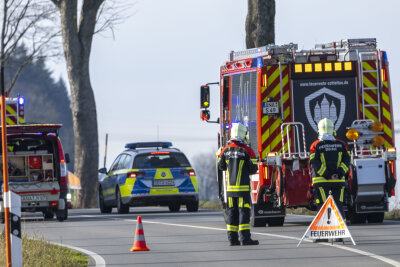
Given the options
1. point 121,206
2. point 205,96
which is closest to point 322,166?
point 205,96

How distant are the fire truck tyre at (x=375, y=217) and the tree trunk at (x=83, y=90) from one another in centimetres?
1843

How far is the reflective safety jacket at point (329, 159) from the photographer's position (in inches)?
635

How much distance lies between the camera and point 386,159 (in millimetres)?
19406

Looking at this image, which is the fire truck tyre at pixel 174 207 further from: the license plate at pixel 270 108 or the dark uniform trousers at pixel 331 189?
the dark uniform trousers at pixel 331 189

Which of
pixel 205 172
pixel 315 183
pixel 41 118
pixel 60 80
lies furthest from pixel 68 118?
pixel 315 183

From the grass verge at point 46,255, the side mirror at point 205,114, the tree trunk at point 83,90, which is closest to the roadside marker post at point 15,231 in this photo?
the grass verge at point 46,255

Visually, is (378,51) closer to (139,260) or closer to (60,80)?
→ (139,260)

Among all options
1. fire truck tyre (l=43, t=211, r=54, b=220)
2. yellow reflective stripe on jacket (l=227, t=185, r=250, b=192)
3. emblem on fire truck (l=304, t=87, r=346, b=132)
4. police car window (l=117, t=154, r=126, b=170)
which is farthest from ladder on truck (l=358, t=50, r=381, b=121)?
fire truck tyre (l=43, t=211, r=54, b=220)

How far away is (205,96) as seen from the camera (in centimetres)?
2236

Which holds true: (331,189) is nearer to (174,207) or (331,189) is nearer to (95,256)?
(95,256)

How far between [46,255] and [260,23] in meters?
15.5

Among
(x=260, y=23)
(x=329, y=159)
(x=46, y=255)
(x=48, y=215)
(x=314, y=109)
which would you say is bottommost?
(x=48, y=215)

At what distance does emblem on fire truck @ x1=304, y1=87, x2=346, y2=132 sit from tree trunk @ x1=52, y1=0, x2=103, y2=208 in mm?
18403

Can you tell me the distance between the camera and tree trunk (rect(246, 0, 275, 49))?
28.6 meters
